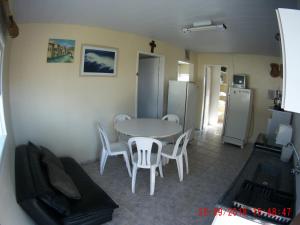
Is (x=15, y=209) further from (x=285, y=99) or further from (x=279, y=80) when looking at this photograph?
(x=279, y=80)

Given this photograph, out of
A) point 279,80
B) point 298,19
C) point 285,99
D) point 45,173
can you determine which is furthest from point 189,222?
point 279,80

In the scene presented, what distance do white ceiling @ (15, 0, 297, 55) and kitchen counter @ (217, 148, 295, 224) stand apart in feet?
4.95

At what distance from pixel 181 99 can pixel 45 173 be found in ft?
10.7

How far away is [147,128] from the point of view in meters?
3.33

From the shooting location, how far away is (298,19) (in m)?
0.80

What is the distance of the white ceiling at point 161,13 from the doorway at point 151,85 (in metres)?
1.39

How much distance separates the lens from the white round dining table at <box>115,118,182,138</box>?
3018mm

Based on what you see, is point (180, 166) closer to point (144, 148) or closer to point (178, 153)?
point (178, 153)

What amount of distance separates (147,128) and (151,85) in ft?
6.34

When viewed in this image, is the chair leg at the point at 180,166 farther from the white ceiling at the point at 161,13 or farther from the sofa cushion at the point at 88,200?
the white ceiling at the point at 161,13

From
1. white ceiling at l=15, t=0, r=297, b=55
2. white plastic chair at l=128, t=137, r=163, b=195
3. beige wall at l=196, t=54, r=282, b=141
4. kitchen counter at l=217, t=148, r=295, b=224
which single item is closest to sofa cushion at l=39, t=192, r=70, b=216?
white plastic chair at l=128, t=137, r=163, b=195

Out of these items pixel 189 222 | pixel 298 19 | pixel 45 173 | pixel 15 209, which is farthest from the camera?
pixel 189 222

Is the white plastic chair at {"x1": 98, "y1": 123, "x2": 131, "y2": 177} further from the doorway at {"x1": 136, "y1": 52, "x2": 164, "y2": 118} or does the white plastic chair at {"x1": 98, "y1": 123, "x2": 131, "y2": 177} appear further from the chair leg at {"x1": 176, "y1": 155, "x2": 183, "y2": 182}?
the doorway at {"x1": 136, "y1": 52, "x2": 164, "y2": 118}

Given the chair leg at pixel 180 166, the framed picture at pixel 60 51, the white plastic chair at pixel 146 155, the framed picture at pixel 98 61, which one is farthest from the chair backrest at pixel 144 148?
the framed picture at pixel 60 51
